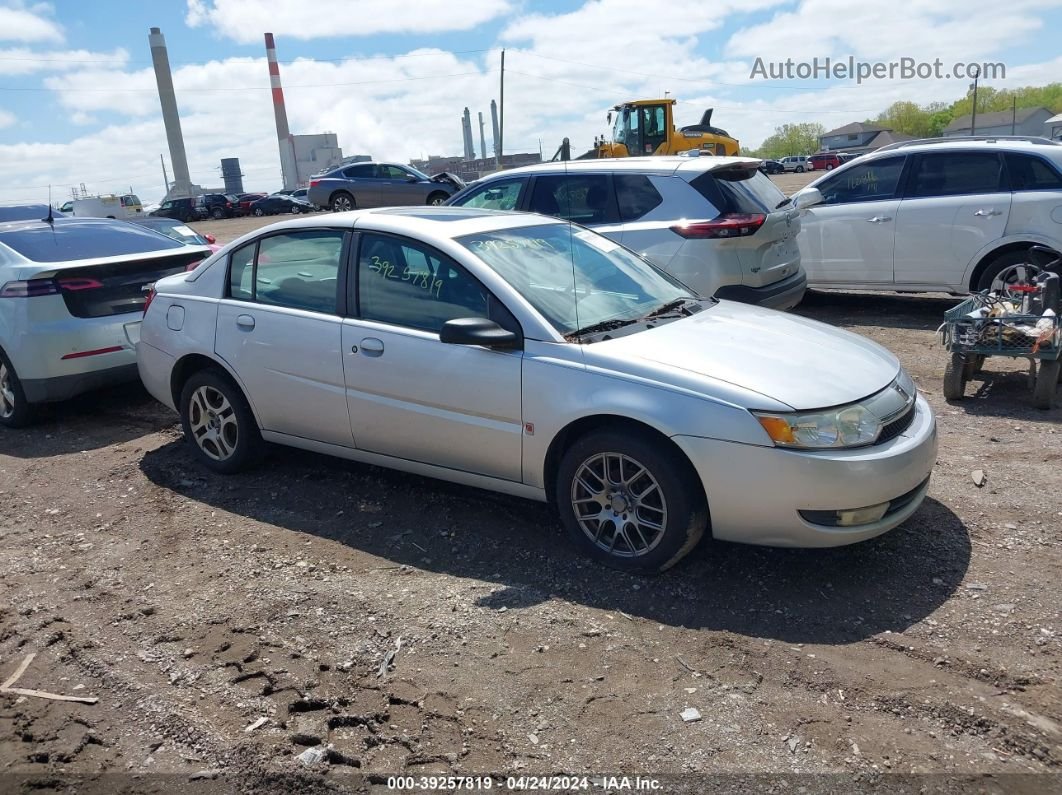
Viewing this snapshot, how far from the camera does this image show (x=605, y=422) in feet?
13.3

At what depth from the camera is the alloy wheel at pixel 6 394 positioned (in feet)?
22.3

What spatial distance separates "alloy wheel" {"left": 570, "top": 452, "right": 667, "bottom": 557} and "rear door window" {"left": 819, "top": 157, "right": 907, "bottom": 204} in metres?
6.63

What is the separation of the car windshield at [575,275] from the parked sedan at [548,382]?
0.6 inches

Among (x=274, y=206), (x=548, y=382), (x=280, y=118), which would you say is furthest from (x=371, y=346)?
(x=280, y=118)

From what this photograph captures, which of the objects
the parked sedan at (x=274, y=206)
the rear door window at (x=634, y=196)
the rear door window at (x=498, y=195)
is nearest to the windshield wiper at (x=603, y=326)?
the rear door window at (x=634, y=196)

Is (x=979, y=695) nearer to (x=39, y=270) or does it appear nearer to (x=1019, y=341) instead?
(x=1019, y=341)

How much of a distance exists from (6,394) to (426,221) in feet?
13.4

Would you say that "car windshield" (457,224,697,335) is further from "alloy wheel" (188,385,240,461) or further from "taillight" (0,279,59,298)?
"taillight" (0,279,59,298)

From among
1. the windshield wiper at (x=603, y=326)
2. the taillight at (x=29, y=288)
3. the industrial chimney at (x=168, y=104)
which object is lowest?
the windshield wiper at (x=603, y=326)

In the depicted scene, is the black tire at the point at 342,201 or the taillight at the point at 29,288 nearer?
the taillight at the point at 29,288

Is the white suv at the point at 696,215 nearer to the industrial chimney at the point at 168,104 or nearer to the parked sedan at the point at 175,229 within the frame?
the parked sedan at the point at 175,229

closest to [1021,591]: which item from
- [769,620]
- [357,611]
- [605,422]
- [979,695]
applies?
[979,695]

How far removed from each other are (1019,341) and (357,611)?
4861 millimetres

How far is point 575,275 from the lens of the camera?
4.82 meters
